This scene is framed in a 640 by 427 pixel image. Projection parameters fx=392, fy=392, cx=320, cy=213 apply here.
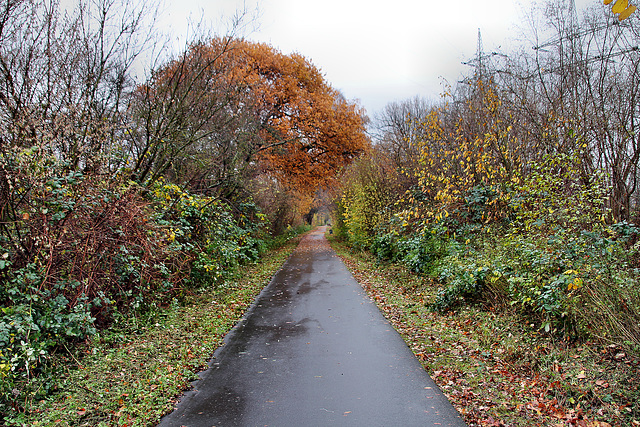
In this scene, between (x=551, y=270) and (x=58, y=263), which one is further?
(x=551, y=270)

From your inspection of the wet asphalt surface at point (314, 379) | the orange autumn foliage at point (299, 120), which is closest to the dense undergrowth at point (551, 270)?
the wet asphalt surface at point (314, 379)

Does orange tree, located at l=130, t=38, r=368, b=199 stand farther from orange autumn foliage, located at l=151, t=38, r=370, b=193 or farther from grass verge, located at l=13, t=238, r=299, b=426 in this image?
grass verge, located at l=13, t=238, r=299, b=426

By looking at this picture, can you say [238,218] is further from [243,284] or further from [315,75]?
[315,75]

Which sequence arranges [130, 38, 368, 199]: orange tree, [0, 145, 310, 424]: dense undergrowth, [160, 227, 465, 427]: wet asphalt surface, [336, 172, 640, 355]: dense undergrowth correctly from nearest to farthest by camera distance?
1. [160, 227, 465, 427]: wet asphalt surface
2. [0, 145, 310, 424]: dense undergrowth
3. [336, 172, 640, 355]: dense undergrowth
4. [130, 38, 368, 199]: orange tree

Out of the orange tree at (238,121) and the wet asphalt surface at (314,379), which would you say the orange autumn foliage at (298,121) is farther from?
the wet asphalt surface at (314,379)

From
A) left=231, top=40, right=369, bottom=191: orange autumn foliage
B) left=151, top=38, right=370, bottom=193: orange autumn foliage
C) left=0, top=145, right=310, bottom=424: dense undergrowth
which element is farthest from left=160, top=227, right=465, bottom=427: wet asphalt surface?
left=231, top=40, right=369, bottom=191: orange autumn foliage

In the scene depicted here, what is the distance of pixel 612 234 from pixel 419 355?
321cm

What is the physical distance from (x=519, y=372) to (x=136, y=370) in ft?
15.8

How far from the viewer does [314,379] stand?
192 inches

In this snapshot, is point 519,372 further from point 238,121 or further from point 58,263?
point 238,121

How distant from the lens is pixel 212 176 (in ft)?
38.5

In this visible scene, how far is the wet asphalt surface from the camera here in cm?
393

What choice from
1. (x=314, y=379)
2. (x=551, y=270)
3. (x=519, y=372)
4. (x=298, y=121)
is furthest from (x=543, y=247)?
(x=298, y=121)

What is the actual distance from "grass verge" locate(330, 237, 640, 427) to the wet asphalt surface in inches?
13.3
